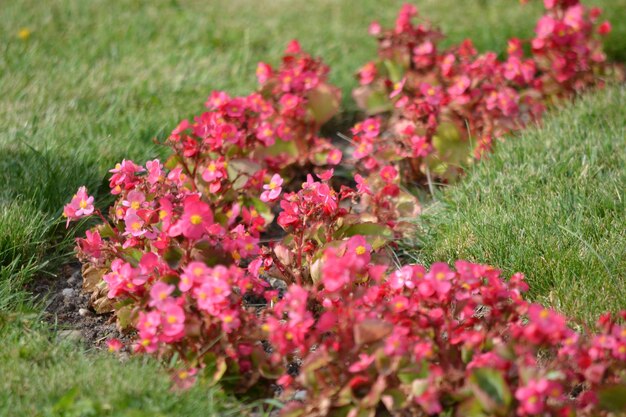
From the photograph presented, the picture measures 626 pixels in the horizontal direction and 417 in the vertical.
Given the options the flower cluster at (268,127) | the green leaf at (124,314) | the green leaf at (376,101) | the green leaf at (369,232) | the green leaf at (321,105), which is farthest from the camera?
the green leaf at (376,101)

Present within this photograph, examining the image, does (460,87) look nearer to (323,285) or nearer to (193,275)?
(323,285)

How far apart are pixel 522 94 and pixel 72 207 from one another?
84.8 inches

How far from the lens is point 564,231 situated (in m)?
2.94

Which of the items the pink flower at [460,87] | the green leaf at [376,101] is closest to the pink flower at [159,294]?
the pink flower at [460,87]

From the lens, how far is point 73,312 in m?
2.90

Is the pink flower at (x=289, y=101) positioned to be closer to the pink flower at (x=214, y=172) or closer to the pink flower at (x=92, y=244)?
the pink flower at (x=214, y=172)

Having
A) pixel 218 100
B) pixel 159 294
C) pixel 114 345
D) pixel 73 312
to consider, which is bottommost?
pixel 73 312

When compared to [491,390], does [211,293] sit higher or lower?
higher

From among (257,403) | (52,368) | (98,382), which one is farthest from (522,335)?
(52,368)

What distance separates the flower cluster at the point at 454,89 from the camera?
3.62 meters

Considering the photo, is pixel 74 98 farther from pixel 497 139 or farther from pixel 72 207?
pixel 497 139

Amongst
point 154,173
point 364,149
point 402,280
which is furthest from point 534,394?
point 364,149

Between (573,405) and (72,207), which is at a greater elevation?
(72,207)

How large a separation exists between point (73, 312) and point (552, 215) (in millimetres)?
1629
